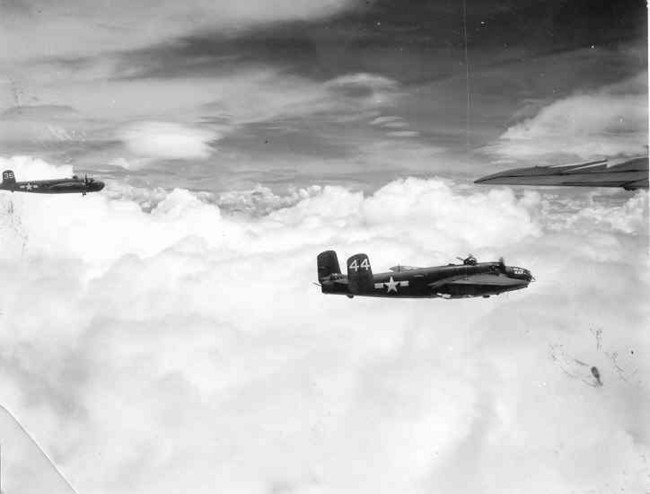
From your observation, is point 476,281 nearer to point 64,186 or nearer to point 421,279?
point 421,279

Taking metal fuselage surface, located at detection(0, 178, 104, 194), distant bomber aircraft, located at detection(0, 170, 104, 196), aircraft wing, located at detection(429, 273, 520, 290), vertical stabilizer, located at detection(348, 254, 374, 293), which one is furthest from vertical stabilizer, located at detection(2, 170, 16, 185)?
aircraft wing, located at detection(429, 273, 520, 290)

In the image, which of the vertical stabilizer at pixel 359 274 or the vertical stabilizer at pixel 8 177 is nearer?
the vertical stabilizer at pixel 359 274

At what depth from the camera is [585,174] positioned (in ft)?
13.9

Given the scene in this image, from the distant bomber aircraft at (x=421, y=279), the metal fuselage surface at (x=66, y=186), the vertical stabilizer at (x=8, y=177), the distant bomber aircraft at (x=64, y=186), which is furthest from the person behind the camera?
the metal fuselage surface at (x=66, y=186)

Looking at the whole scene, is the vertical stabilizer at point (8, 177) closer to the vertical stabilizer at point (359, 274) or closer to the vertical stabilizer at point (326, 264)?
the vertical stabilizer at point (326, 264)

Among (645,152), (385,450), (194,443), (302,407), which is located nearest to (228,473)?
(194,443)

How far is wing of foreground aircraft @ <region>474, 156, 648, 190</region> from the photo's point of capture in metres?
4.22

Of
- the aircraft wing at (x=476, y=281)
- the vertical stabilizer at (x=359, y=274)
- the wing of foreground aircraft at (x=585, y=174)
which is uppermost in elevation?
the wing of foreground aircraft at (x=585, y=174)

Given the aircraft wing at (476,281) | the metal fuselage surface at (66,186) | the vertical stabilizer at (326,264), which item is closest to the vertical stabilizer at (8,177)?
the metal fuselage surface at (66,186)

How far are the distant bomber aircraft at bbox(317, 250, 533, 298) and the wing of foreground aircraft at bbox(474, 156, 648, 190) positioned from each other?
524 centimetres

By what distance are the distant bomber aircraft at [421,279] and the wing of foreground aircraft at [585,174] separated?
524 cm

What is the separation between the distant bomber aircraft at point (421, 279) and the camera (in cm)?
948

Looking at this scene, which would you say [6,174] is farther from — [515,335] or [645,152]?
[515,335]

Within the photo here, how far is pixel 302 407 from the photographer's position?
215ft
